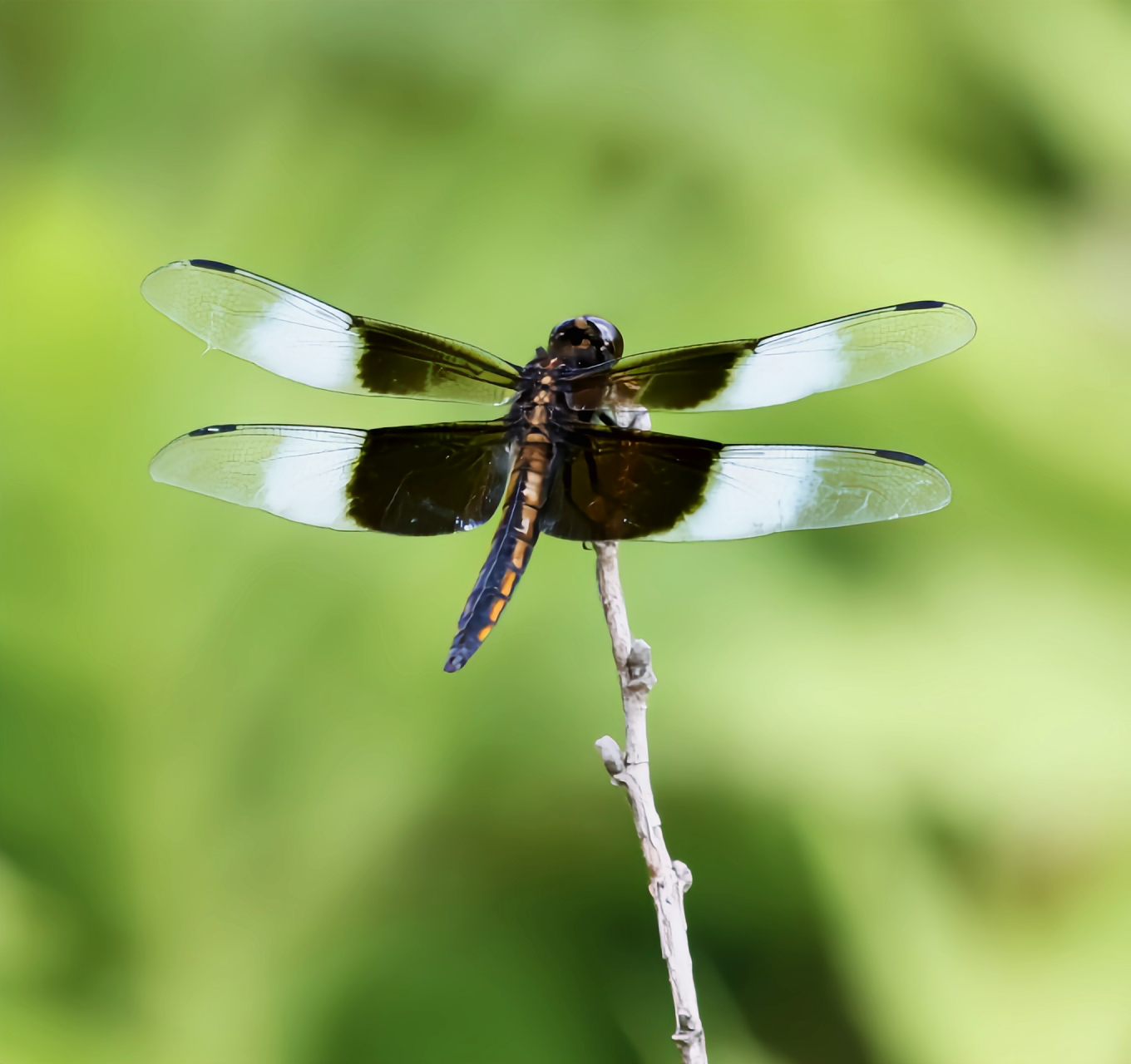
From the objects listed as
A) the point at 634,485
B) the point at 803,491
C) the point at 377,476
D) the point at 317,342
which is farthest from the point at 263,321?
the point at 803,491

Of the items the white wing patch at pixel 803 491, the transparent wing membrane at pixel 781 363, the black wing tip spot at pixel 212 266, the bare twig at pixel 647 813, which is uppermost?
the black wing tip spot at pixel 212 266

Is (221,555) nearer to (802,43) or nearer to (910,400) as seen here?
(910,400)

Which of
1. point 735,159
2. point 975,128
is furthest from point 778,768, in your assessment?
point 975,128

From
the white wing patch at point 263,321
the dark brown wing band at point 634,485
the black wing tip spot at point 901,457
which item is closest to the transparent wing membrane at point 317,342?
the white wing patch at point 263,321

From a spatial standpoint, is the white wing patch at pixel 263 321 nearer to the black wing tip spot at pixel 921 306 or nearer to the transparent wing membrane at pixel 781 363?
the transparent wing membrane at pixel 781 363

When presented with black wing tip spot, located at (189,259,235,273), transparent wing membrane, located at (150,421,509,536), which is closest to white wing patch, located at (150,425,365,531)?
transparent wing membrane, located at (150,421,509,536)

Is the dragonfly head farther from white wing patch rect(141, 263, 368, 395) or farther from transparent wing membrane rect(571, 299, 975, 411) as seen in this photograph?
white wing patch rect(141, 263, 368, 395)
